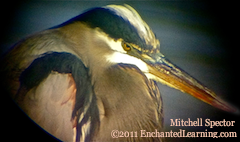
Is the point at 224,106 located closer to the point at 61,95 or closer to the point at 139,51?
the point at 139,51

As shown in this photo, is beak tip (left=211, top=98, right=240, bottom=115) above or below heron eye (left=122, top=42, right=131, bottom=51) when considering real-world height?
below

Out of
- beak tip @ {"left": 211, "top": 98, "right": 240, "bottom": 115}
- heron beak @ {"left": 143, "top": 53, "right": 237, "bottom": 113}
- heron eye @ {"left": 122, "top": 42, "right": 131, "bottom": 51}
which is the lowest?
beak tip @ {"left": 211, "top": 98, "right": 240, "bottom": 115}

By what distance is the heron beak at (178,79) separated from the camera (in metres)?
0.88

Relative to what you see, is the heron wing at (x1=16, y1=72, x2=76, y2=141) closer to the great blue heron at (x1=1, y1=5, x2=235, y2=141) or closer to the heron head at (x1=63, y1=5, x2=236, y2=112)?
the great blue heron at (x1=1, y1=5, x2=235, y2=141)

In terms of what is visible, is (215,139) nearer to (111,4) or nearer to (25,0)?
(111,4)

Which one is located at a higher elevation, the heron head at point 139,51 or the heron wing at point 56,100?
the heron head at point 139,51

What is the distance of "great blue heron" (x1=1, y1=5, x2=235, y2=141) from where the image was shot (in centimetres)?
84

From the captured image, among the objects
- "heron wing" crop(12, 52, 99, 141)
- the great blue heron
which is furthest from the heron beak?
"heron wing" crop(12, 52, 99, 141)

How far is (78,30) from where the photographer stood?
35.4 inches

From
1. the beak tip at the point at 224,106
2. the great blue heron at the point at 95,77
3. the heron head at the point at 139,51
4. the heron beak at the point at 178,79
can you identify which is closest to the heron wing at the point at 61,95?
the great blue heron at the point at 95,77

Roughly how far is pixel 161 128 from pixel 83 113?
0.45 metres

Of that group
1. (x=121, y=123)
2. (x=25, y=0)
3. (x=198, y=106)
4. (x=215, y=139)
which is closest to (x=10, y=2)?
(x=25, y=0)

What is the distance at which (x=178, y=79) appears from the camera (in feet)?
2.91

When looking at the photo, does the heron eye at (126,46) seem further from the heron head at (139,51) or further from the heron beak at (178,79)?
the heron beak at (178,79)
